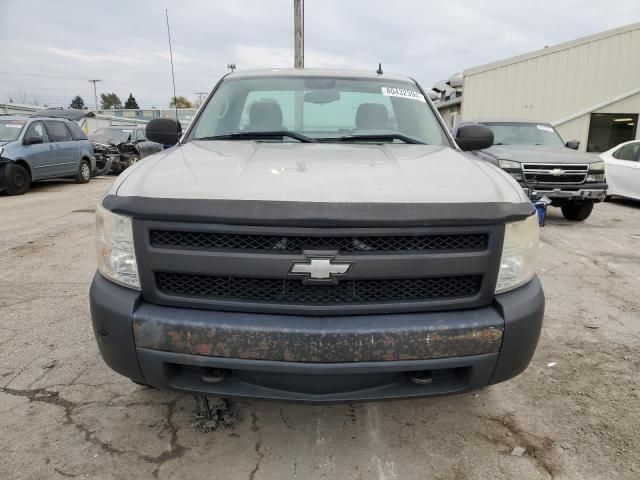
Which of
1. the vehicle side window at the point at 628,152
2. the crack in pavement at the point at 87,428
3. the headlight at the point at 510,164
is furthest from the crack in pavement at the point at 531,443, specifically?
the vehicle side window at the point at 628,152

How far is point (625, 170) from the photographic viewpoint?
9.59m

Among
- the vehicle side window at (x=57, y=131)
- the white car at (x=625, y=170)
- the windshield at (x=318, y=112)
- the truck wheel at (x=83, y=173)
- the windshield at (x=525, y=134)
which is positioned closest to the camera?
the windshield at (x=318, y=112)

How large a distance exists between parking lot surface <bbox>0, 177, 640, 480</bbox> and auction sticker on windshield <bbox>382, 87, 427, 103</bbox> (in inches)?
77.7

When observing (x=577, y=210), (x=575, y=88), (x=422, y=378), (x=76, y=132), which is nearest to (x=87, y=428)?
(x=422, y=378)

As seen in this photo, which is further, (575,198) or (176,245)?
(575,198)

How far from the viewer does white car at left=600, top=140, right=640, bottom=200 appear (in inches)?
368

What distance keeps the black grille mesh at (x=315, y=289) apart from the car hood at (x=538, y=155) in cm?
610

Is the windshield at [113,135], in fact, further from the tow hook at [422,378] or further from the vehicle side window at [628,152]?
the tow hook at [422,378]

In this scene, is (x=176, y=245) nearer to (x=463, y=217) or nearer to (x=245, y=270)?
(x=245, y=270)

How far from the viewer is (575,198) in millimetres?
7332

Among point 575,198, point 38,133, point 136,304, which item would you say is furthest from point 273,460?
point 38,133

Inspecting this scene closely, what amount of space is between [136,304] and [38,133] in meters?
11.3

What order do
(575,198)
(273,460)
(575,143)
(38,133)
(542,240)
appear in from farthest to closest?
(38,133) → (575,143) → (575,198) → (542,240) → (273,460)

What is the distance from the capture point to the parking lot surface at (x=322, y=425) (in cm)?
208
